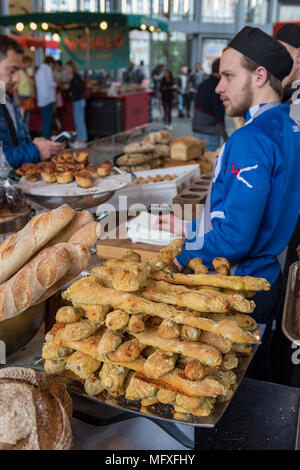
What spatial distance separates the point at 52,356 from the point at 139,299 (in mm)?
255

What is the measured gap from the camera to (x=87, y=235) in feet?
3.87

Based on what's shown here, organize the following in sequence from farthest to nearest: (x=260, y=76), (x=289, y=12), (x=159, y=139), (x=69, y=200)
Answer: (x=289, y=12) → (x=159, y=139) → (x=69, y=200) → (x=260, y=76)

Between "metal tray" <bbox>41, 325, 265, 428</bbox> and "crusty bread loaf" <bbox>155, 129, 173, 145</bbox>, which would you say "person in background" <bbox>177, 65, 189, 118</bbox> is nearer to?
"crusty bread loaf" <bbox>155, 129, 173, 145</bbox>

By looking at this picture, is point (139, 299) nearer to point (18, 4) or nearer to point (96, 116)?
point (96, 116)

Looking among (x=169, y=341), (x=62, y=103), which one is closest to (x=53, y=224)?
(x=169, y=341)

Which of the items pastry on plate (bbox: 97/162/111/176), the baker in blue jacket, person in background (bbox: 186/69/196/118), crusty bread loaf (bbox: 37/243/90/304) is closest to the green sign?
person in background (bbox: 186/69/196/118)

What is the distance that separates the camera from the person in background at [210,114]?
518cm

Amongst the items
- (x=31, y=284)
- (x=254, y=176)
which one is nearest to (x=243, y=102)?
(x=254, y=176)

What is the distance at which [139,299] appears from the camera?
0.92 meters

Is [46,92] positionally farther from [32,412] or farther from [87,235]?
[32,412]

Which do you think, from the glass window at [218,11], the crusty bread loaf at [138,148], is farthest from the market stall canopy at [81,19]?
the glass window at [218,11]

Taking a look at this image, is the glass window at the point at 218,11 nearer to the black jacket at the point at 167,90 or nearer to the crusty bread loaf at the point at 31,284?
the black jacket at the point at 167,90

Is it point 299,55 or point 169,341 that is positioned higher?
point 299,55

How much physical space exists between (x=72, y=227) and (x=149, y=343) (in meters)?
0.50
